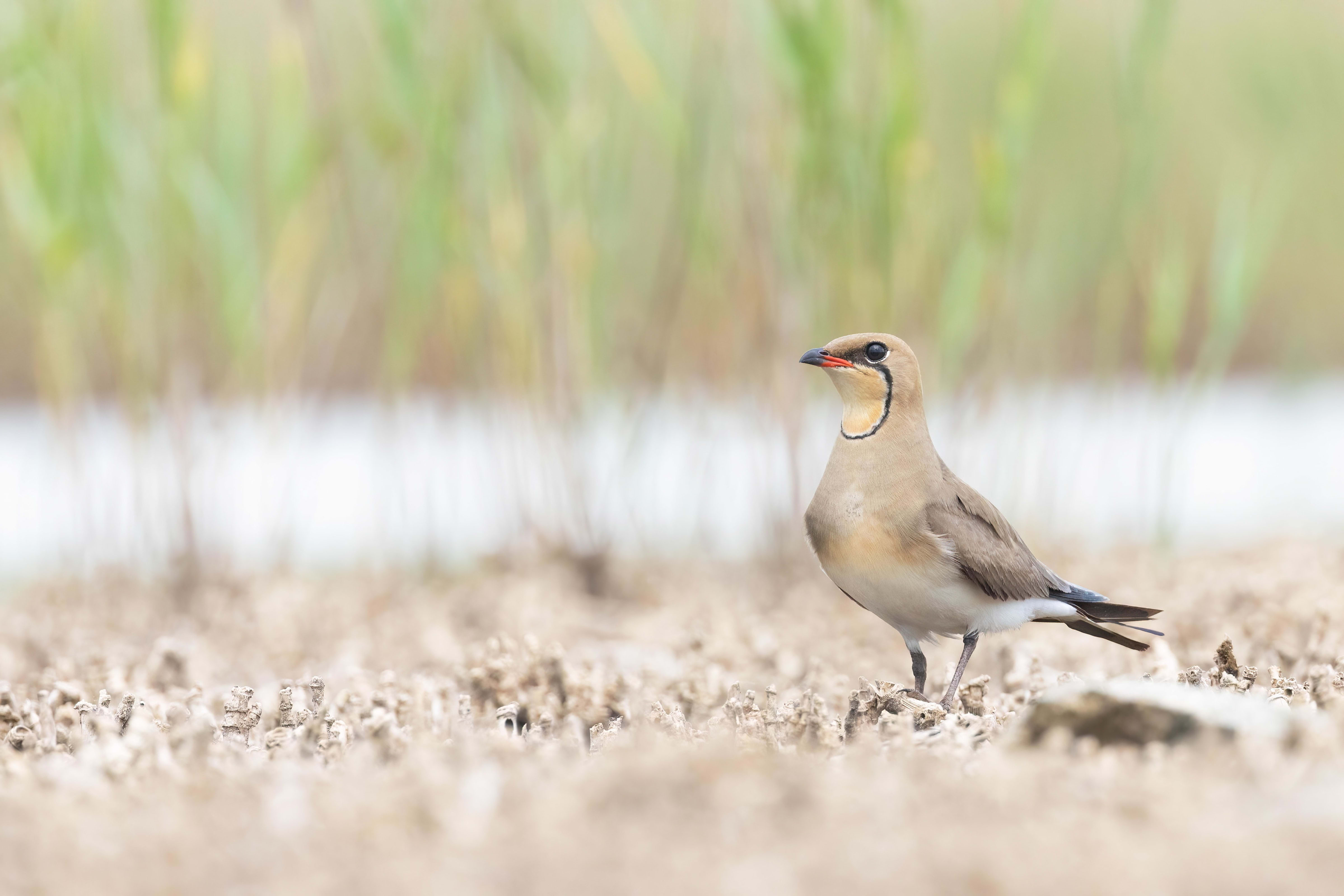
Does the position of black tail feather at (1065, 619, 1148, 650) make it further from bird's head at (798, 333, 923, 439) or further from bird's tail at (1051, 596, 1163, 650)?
bird's head at (798, 333, 923, 439)

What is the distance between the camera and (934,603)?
2.06 metres

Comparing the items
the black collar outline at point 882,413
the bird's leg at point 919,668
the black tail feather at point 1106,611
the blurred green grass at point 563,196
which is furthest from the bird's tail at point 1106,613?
the blurred green grass at point 563,196

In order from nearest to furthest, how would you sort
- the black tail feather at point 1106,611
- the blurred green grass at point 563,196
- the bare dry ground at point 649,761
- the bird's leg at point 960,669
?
the bare dry ground at point 649,761 < the bird's leg at point 960,669 < the black tail feather at point 1106,611 < the blurred green grass at point 563,196

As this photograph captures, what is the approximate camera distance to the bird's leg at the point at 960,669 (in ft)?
6.64

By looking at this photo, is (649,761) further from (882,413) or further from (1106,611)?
(1106,611)

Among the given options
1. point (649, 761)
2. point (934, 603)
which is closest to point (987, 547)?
point (934, 603)

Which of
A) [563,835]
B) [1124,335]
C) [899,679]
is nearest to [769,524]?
[899,679]

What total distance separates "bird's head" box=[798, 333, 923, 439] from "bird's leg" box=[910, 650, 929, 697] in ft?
1.14

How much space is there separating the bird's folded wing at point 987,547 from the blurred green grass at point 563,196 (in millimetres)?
1053

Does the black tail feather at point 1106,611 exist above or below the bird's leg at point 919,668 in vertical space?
above

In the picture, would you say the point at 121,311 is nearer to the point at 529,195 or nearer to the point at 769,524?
the point at 529,195

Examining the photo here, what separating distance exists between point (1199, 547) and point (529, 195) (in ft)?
7.72

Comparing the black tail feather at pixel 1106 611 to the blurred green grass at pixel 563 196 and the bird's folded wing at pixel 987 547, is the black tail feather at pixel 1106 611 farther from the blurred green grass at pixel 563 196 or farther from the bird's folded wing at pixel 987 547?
the blurred green grass at pixel 563 196

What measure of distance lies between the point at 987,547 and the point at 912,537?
0.39 ft
